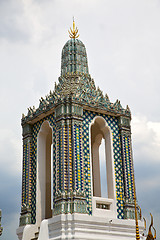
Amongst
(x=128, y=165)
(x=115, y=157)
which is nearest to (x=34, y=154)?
(x=115, y=157)

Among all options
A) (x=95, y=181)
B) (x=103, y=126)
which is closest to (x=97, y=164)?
(x=95, y=181)

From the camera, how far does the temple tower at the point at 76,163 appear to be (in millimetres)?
13555

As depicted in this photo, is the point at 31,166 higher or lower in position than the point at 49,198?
higher

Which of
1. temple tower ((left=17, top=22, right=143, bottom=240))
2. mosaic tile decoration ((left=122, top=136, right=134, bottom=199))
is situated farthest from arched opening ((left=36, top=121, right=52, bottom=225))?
mosaic tile decoration ((left=122, top=136, right=134, bottom=199))

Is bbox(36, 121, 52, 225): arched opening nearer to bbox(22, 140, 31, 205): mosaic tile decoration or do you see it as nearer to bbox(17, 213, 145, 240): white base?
bbox(22, 140, 31, 205): mosaic tile decoration

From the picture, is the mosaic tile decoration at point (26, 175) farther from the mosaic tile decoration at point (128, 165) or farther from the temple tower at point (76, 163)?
the mosaic tile decoration at point (128, 165)

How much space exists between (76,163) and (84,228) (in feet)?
6.90

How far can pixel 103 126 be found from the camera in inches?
619

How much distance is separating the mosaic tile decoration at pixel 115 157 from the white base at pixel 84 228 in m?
0.45

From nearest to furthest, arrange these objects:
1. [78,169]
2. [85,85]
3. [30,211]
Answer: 1. [78,169]
2. [30,211]
3. [85,85]

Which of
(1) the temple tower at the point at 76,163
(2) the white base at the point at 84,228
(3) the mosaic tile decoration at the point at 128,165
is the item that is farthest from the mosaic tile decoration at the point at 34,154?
(3) the mosaic tile decoration at the point at 128,165

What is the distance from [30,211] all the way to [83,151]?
9.72ft

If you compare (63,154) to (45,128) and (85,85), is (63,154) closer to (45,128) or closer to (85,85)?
(45,128)

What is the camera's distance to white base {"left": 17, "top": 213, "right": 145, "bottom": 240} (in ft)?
43.0
